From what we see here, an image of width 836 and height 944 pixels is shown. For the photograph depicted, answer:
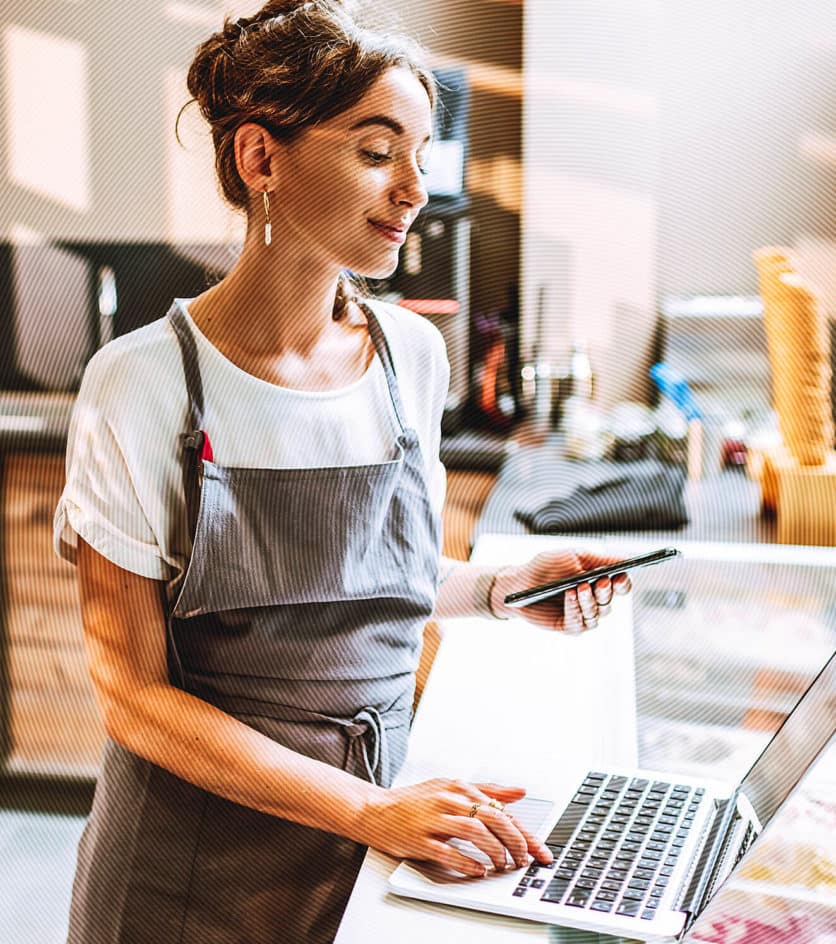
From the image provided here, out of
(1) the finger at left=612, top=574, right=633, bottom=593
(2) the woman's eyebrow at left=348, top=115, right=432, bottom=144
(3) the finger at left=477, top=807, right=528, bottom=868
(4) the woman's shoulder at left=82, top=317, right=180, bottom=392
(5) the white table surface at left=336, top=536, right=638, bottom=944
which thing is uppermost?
(2) the woman's eyebrow at left=348, top=115, right=432, bottom=144

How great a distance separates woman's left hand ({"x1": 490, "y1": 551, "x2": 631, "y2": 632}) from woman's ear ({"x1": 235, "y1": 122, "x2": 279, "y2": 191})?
10.4 inches

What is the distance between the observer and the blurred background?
2.00 feet

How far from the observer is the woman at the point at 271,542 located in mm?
487

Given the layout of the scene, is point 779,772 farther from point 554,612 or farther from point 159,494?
point 159,494

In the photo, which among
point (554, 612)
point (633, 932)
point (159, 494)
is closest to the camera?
point (633, 932)

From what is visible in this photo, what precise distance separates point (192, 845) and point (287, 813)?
107 millimetres

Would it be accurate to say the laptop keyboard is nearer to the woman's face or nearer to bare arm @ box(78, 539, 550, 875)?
bare arm @ box(78, 539, 550, 875)

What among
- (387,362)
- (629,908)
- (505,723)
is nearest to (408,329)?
(387,362)

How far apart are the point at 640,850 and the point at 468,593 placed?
0.23m

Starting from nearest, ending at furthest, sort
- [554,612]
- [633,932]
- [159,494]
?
[633,932], [159,494], [554,612]

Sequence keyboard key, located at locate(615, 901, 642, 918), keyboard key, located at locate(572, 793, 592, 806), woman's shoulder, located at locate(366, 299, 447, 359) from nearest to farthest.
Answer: keyboard key, located at locate(615, 901, 642, 918) < keyboard key, located at locate(572, 793, 592, 806) < woman's shoulder, located at locate(366, 299, 447, 359)

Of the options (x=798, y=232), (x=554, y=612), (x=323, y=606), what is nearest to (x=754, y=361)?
(x=798, y=232)

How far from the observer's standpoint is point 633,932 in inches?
15.3

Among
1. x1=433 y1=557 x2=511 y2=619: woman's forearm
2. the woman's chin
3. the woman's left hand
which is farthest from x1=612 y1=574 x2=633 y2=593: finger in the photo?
the woman's chin
